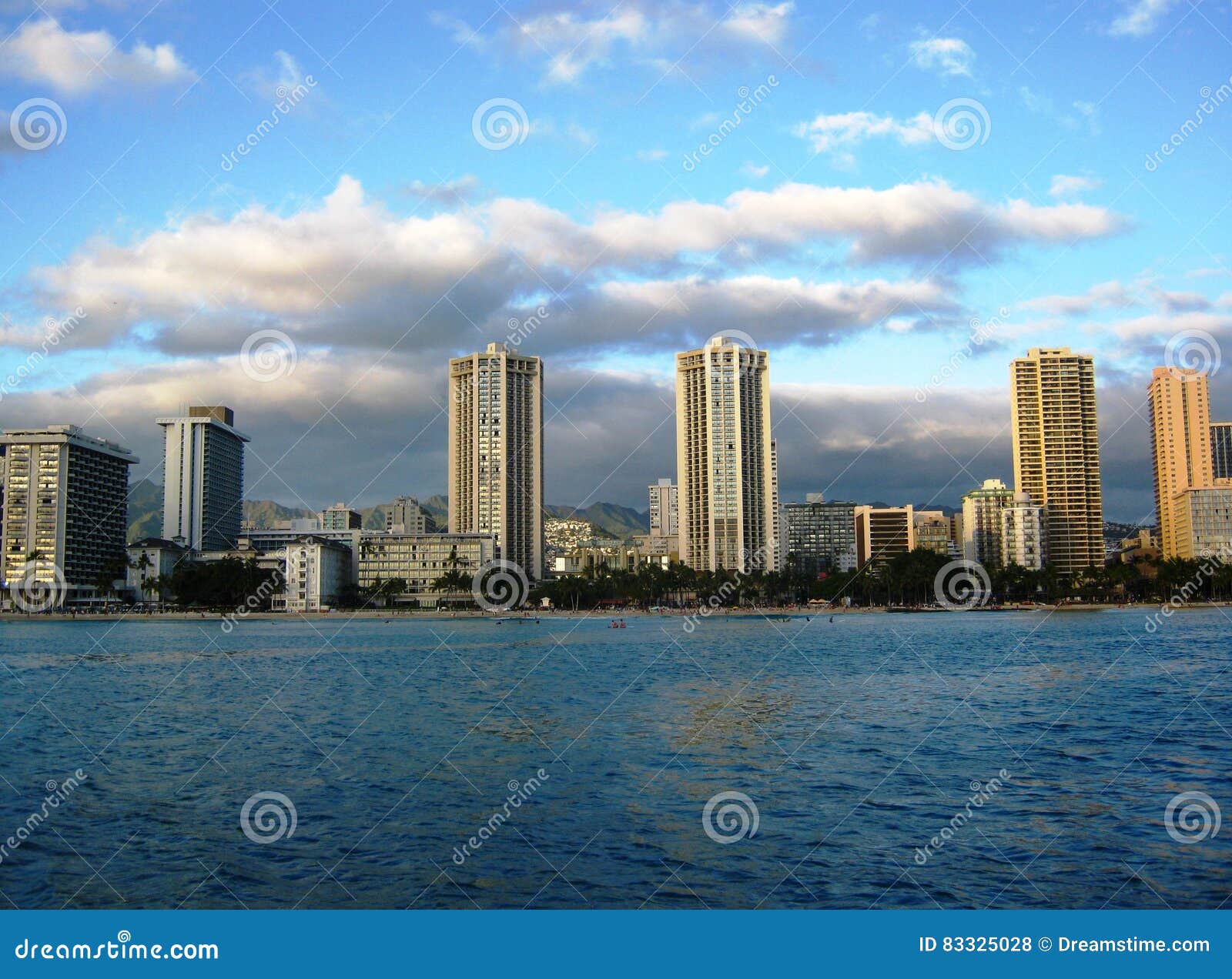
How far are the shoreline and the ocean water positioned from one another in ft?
379

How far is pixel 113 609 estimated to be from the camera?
188m
